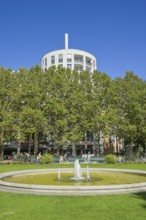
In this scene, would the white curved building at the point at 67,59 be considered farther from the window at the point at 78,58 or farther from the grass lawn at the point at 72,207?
the grass lawn at the point at 72,207

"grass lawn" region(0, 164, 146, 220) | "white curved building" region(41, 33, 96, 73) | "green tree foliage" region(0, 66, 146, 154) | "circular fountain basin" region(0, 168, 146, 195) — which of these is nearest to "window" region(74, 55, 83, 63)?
"white curved building" region(41, 33, 96, 73)

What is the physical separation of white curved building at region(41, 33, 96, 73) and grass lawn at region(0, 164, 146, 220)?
243ft

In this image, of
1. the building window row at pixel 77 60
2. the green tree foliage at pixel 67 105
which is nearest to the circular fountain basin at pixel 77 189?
the green tree foliage at pixel 67 105

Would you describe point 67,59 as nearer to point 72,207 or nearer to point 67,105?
point 67,105

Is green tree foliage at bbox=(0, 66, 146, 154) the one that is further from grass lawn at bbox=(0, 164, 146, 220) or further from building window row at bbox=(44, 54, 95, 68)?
building window row at bbox=(44, 54, 95, 68)

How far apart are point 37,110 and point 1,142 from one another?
7.65 m

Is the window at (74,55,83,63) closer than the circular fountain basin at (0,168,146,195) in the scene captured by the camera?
No

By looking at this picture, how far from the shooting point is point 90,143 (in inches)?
2953

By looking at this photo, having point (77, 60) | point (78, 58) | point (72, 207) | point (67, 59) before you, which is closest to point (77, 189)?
point (72, 207)

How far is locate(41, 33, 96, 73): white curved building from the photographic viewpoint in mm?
87625

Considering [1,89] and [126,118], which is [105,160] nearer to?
[126,118]

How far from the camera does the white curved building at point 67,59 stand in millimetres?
87625

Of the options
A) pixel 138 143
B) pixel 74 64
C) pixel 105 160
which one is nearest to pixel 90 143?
pixel 138 143

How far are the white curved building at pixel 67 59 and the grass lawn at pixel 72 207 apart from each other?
74.1 m
